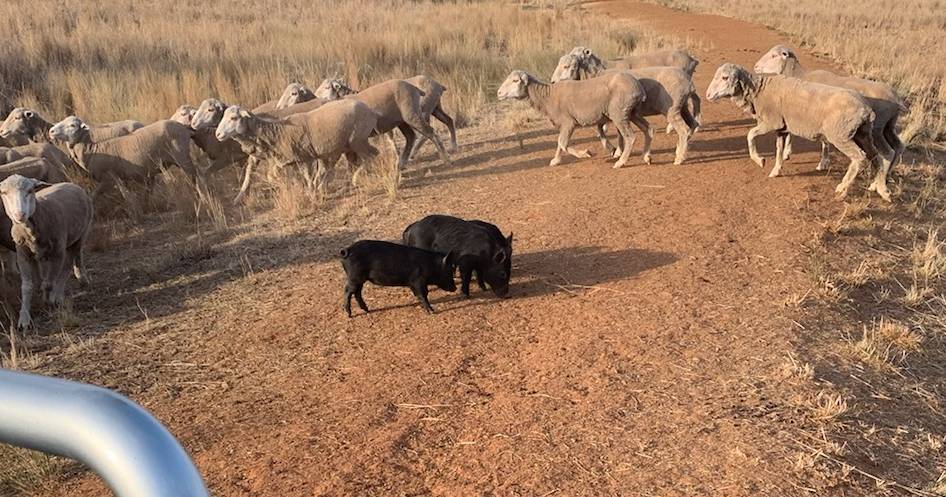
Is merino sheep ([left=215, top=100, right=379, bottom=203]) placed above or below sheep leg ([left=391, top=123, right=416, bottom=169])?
above

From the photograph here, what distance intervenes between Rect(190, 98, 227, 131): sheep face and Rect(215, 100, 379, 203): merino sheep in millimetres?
721

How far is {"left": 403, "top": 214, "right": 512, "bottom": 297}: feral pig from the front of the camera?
6160 mm

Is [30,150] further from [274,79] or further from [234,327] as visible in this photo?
[274,79]

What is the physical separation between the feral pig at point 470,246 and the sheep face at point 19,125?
266 inches

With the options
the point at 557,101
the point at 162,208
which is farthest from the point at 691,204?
the point at 162,208

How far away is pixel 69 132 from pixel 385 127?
4148 mm

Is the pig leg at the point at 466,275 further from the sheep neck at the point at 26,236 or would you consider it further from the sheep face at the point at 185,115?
the sheep face at the point at 185,115

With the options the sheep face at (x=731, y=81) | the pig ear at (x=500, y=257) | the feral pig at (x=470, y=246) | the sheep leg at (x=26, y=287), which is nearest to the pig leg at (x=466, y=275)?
the feral pig at (x=470, y=246)

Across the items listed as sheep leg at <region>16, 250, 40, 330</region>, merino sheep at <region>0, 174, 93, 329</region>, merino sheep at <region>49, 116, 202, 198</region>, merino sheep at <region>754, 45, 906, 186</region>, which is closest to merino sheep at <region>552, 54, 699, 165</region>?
merino sheep at <region>754, 45, 906, 186</region>

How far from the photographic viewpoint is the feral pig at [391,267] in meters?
5.87

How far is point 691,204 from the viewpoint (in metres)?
8.25

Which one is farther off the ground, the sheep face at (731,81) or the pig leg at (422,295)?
the sheep face at (731,81)

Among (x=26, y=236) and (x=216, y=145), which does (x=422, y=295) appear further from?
(x=216, y=145)

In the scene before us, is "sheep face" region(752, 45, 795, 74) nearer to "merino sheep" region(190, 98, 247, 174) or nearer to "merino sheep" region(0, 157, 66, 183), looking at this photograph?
"merino sheep" region(190, 98, 247, 174)
